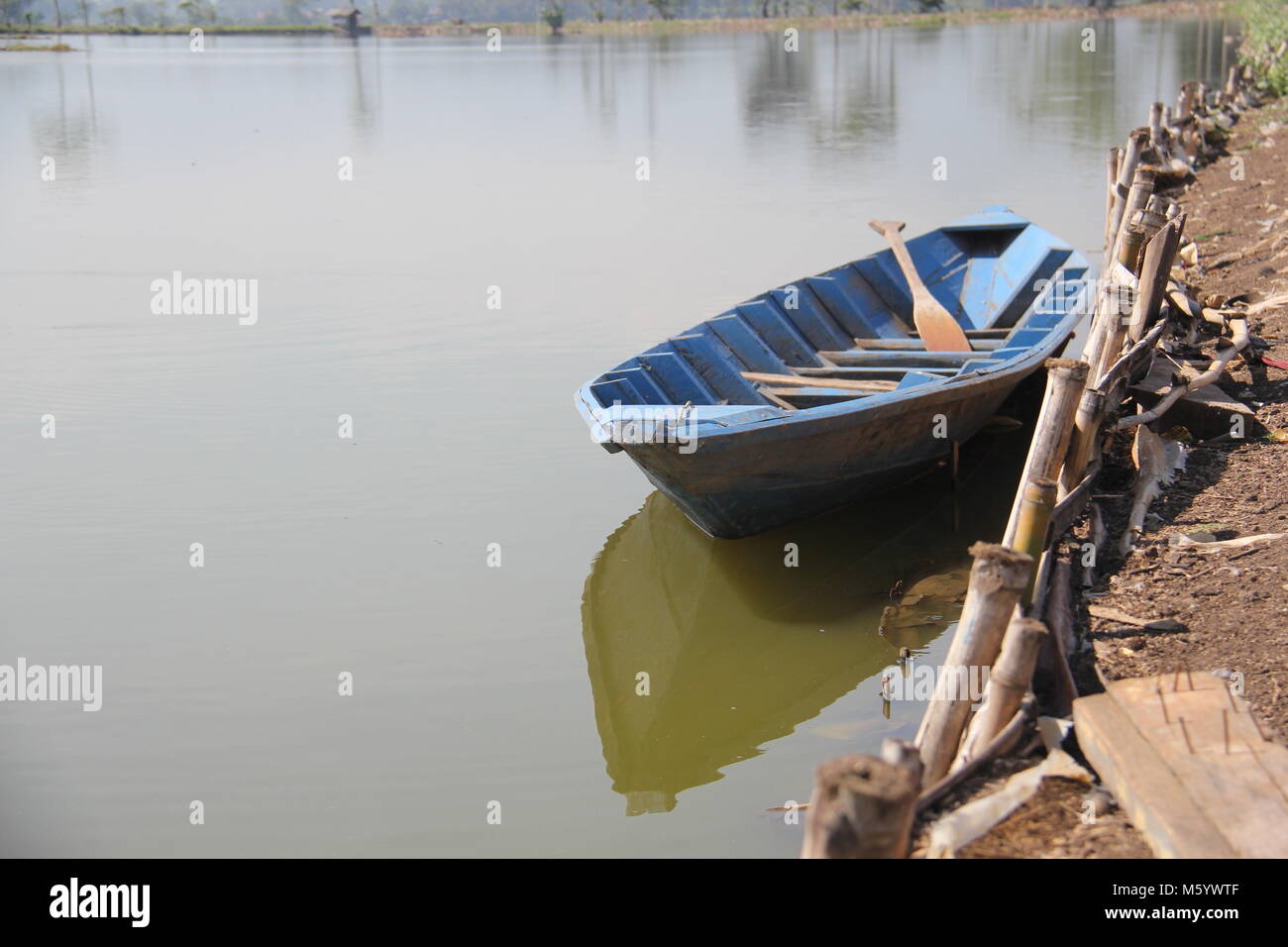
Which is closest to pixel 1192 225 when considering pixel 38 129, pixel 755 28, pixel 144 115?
pixel 38 129

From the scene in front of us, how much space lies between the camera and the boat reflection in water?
6496mm

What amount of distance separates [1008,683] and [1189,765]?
729 millimetres

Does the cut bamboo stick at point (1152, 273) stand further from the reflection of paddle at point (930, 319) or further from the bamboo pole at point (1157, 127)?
the bamboo pole at point (1157, 127)

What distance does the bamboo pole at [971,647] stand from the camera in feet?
14.8

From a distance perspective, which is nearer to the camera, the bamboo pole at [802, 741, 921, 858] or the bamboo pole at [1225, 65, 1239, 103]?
the bamboo pole at [802, 741, 921, 858]

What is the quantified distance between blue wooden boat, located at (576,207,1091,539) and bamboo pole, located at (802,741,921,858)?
378 centimetres

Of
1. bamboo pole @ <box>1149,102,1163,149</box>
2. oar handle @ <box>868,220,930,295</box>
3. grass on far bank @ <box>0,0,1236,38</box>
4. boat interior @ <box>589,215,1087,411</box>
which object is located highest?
grass on far bank @ <box>0,0,1236,38</box>

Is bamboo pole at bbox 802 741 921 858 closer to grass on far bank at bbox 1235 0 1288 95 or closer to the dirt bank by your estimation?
the dirt bank

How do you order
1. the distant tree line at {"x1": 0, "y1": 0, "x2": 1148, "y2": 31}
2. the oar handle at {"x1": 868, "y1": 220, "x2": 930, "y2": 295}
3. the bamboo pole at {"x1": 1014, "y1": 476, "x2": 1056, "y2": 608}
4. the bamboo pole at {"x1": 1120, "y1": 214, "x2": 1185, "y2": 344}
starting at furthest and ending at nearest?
the distant tree line at {"x1": 0, "y1": 0, "x2": 1148, "y2": 31} < the oar handle at {"x1": 868, "y1": 220, "x2": 930, "y2": 295} < the bamboo pole at {"x1": 1120, "y1": 214, "x2": 1185, "y2": 344} < the bamboo pole at {"x1": 1014, "y1": 476, "x2": 1056, "y2": 608}

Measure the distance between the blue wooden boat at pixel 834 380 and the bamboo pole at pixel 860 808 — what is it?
378cm

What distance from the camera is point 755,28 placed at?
291 feet

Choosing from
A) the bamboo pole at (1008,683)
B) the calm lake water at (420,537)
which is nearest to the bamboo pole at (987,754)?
the bamboo pole at (1008,683)

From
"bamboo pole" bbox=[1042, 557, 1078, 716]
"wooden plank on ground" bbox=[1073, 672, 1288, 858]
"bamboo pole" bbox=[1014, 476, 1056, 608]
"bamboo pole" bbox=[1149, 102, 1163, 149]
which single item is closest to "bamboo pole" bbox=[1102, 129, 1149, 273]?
"bamboo pole" bbox=[1149, 102, 1163, 149]

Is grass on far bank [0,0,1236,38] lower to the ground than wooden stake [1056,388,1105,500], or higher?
higher
